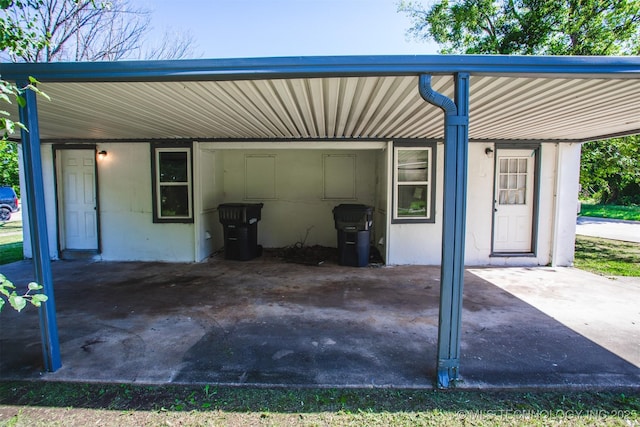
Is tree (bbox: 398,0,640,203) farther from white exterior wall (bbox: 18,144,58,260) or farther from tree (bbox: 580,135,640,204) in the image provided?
white exterior wall (bbox: 18,144,58,260)

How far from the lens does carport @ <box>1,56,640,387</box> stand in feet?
8.13

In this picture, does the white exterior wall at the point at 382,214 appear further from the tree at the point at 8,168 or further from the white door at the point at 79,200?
the tree at the point at 8,168

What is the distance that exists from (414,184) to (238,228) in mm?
3495

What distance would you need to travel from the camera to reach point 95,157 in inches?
255

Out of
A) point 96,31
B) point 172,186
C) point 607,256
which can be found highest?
point 96,31

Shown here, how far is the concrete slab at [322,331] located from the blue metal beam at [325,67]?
2309 millimetres

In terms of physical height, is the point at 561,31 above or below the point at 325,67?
above

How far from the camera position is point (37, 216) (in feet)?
8.57

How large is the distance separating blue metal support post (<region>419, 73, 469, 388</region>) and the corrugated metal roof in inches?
18.5

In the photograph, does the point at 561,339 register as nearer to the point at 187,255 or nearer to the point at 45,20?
the point at 187,255

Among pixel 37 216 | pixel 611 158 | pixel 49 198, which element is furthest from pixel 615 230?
pixel 49 198

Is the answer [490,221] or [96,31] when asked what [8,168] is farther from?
[490,221]

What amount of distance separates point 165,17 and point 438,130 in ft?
40.7

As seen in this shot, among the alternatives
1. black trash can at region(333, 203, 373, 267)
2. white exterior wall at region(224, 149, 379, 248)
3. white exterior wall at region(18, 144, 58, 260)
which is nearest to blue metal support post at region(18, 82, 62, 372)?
black trash can at region(333, 203, 373, 267)
